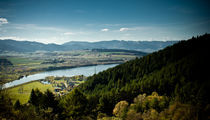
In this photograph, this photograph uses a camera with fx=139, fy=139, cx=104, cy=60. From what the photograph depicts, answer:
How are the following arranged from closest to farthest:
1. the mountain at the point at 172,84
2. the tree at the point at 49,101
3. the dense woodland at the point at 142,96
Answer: the dense woodland at the point at 142,96 → the tree at the point at 49,101 → the mountain at the point at 172,84

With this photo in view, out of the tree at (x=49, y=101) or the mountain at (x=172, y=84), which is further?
the mountain at (x=172, y=84)

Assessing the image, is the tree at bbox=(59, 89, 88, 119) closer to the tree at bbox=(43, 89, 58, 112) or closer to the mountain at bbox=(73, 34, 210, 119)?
the tree at bbox=(43, 89, 58, 112)

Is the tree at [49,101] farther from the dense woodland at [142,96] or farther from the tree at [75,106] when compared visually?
the tree at [75,106]

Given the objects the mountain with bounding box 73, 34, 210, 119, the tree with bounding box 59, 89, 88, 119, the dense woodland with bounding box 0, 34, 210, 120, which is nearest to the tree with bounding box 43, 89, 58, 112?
the dense woodland with bounding box 0, 34, 210, 120

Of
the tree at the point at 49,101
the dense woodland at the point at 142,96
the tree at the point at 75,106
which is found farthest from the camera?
the tree at the point at 49,101

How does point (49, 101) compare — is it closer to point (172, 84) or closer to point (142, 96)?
point (142, 96)

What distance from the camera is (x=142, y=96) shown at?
58.2 meters

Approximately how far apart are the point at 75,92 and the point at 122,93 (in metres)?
30.4

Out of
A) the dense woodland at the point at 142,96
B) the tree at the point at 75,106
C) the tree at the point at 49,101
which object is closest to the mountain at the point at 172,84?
the dense woodland at the point at 142,96

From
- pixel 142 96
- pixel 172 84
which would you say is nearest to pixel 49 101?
pixel 142 96

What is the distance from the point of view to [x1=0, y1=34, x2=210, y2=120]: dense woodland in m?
26.7

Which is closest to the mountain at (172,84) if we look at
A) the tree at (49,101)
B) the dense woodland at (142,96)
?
the dense woodland at (142,96)

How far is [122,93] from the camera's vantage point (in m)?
66.8

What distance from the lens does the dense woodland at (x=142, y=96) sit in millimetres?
26703
